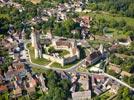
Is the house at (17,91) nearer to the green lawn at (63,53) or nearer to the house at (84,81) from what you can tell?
the house at (84,81)

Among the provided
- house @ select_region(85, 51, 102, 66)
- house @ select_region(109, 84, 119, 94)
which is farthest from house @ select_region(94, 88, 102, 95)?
house @ select_region(85, 51, 102, 66)

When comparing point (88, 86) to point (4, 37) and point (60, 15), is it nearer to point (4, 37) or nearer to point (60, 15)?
point (4, 37)

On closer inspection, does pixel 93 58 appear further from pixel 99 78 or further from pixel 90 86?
pixel 90 86

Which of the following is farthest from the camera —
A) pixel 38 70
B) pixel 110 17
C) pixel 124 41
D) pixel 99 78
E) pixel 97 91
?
pixel 110 17

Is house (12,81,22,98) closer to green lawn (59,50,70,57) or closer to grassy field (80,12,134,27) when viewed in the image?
green lawn (59,50,70,57)

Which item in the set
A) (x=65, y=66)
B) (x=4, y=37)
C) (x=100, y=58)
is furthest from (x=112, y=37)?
(x=4, y=37)

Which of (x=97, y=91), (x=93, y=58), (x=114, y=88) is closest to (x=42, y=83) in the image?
(x=97, y=91)
